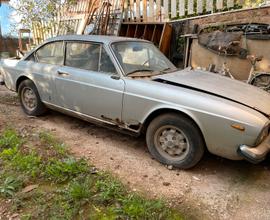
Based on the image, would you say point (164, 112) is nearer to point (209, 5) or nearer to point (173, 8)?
point (209, 5)

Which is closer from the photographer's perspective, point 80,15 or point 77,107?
point 77,107

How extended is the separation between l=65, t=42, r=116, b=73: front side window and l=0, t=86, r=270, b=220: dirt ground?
107 centimetres

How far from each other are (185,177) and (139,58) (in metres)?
1.79

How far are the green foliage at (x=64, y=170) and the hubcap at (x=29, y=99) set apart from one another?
1.93 m

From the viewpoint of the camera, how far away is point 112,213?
261 centimetres

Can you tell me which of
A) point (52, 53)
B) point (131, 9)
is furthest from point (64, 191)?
point (131, 9)

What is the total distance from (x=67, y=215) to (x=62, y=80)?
2307mm

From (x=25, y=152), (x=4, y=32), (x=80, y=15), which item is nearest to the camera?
(x=25, y=152)

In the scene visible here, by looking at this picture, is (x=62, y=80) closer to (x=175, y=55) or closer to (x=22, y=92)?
(x=22, y=92)

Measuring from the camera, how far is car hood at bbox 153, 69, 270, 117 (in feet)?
10.6

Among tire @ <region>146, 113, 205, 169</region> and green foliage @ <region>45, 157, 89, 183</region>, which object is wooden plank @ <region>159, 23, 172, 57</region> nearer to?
tire @ <region>146, 113, 205, 169</region>

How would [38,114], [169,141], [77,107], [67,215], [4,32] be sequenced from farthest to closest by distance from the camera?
[4,32]
[38,114]
[77,107]
[169,141]
[67,215]

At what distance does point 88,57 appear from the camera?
4.16 metres

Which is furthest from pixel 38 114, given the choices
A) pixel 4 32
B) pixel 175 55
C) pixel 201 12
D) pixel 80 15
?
pixel 4 32
